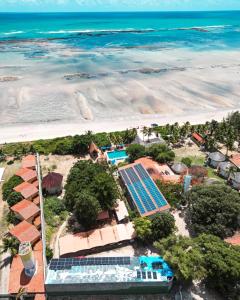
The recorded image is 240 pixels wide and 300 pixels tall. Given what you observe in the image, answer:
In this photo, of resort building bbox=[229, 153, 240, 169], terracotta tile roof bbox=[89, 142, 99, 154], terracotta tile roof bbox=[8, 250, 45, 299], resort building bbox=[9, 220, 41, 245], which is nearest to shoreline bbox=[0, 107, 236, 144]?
terracotta tile roof bbox=[89, 142, 99, 154]

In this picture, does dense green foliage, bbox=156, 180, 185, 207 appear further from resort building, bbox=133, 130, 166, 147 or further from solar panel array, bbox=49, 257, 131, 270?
resort building, bbox=133, 130, 166, 147

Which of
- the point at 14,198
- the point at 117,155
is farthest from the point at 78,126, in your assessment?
the point at 14,198

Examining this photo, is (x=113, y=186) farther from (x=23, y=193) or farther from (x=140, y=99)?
(x=140, y=99)

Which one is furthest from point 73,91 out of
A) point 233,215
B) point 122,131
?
point 233,215

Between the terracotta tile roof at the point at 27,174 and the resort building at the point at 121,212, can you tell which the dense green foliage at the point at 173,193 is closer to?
the resort building at the point at 121,212

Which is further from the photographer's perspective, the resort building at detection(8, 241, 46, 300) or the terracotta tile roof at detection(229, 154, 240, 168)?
the terracotta tile roof at detection(229, 154, 240, 168)

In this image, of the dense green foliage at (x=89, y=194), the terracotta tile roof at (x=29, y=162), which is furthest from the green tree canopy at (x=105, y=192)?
the terracotta tile roof at (x=29, y=162)
